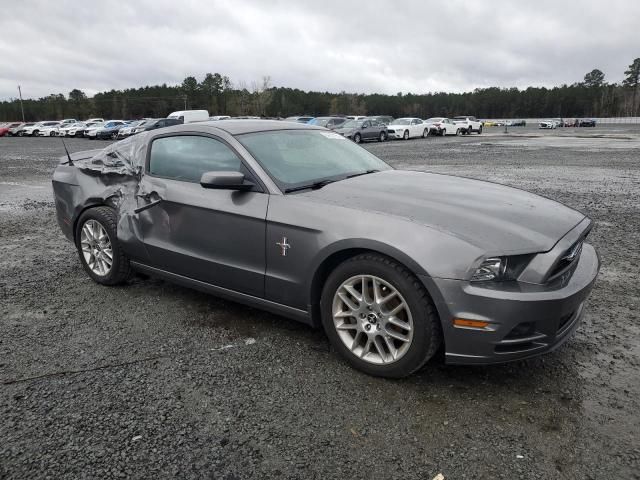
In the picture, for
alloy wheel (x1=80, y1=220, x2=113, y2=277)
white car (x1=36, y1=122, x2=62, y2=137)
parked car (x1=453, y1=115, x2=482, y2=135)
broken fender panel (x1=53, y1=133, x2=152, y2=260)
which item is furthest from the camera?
white car (x1=36, y1=122, x2=62, y2=137)

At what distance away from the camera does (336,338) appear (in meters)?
3.14

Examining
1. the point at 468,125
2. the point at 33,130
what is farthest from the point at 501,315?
the point at 33,130

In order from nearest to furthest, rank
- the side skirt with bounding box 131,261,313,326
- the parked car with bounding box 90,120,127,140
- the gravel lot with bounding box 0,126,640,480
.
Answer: the gravel lot with bounding box 0,126,640,480 < the side skirt with bounding box 131,261,313,326 < the parked car with bounding box 90,120,127,140

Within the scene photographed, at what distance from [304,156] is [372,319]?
153 cm

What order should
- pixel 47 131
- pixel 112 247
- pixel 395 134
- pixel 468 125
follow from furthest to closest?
pixel 47 131
pixel 468 125
pixel 395 134
pixel 112 247

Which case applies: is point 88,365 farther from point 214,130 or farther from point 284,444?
point 214,130

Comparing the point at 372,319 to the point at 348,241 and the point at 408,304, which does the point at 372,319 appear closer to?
the point at 408,304

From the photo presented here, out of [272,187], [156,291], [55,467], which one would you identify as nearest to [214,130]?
[272,187]

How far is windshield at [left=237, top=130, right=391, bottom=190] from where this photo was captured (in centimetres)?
357

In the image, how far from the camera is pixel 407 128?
1395 inches

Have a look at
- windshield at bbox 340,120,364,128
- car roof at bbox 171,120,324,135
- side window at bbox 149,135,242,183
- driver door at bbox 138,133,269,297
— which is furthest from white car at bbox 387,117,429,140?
driver door at bbox 138,133,269,297

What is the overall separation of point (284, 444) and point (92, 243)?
3.14 metres

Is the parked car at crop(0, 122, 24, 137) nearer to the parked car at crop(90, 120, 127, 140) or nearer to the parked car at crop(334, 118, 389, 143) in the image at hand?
the parked car at crop(90, 120, 127, 140)

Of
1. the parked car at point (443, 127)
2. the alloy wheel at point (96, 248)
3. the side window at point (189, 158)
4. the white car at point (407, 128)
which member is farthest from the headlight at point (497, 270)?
the parked car at point (443, 127)
